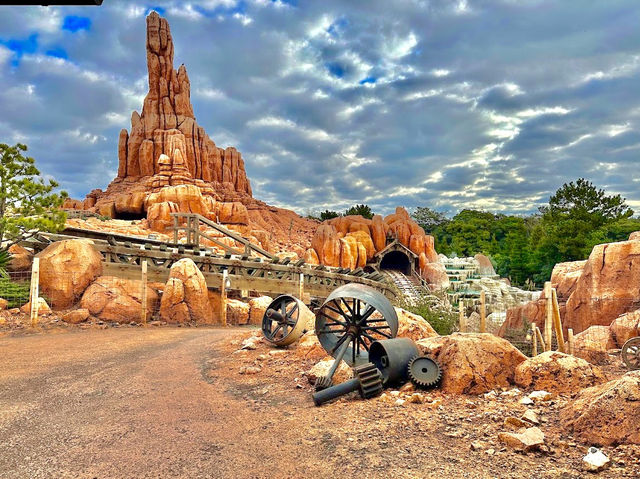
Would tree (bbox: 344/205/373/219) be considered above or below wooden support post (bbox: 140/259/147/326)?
above

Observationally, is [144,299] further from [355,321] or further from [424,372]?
[424,372]

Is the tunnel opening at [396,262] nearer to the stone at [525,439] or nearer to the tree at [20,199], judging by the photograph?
the tree at [20,199]

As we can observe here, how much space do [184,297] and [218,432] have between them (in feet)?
40.7

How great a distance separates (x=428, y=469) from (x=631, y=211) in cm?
6075

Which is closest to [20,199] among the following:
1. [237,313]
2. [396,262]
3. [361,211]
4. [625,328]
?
[237,313]

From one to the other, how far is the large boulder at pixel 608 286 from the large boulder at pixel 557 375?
11878 mm

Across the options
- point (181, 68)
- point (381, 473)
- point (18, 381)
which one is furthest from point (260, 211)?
point (381, 473)

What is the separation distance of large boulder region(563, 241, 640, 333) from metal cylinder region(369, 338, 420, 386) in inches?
507

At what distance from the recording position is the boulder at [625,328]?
11422 millimetres

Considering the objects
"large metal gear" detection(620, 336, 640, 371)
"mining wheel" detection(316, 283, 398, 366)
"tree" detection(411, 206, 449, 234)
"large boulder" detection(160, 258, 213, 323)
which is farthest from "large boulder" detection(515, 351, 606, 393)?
"tree" detection(411, 206, 449, 234)

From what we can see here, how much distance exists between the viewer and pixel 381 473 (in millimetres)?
3975

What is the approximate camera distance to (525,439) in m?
4.23

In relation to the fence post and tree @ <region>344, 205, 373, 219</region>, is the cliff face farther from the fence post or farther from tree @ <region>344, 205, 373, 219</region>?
the fence post

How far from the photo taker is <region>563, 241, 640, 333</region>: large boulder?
606 inches
